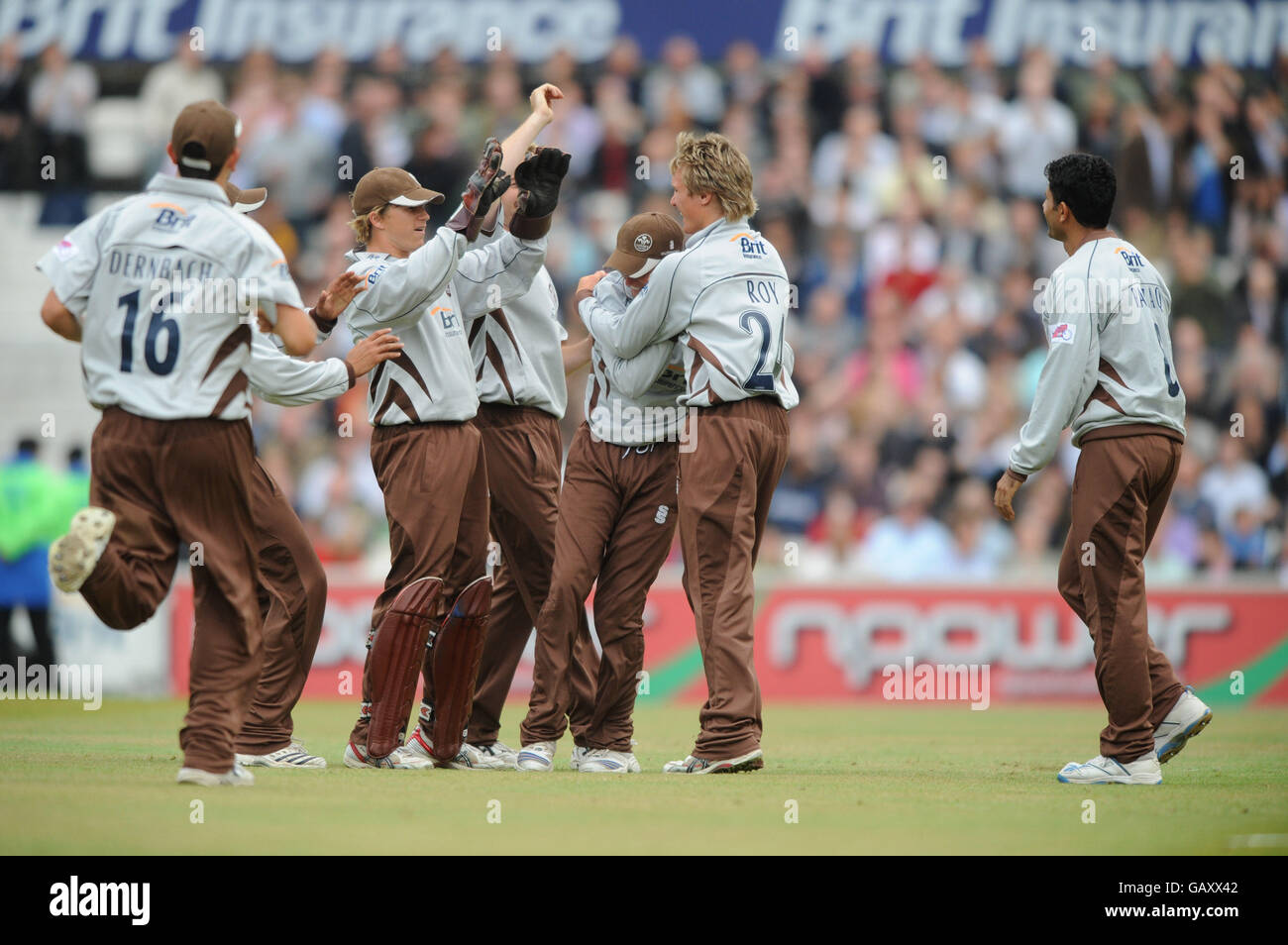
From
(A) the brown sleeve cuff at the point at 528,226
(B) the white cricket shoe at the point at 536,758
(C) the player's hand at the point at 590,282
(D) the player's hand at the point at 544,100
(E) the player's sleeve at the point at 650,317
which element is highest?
(D) the player's hand at the point at 544,100

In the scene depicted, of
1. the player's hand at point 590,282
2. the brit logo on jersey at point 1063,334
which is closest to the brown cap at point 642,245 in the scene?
the player's hand at point 590,282

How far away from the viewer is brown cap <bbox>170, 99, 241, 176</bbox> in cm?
639

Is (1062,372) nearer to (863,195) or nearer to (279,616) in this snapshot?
(279,616)

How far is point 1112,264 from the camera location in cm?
739

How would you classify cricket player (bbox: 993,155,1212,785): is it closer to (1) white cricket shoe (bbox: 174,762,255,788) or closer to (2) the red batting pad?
(2) the red batting pad

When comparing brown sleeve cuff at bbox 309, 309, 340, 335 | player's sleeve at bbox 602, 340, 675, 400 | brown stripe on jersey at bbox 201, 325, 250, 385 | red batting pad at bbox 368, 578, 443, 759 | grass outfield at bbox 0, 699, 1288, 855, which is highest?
brown sleeve cuff at bbox 309, 309, 340, 335

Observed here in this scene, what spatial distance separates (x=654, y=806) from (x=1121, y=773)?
87.1 inches

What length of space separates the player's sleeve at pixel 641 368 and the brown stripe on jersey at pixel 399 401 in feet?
3.33

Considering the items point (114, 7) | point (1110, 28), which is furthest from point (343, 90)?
point (1110, 28)

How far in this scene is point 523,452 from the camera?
8289 mm

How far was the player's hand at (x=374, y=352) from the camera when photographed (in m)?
7.02

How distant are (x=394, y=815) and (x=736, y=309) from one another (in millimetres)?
2965

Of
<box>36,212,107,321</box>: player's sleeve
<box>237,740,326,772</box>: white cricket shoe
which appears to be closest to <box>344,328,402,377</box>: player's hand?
<box>36,212,107,321</box>: player's sleeve

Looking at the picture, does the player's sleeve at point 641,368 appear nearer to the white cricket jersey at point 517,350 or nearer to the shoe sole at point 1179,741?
the white cricket jersey at point 517,350
